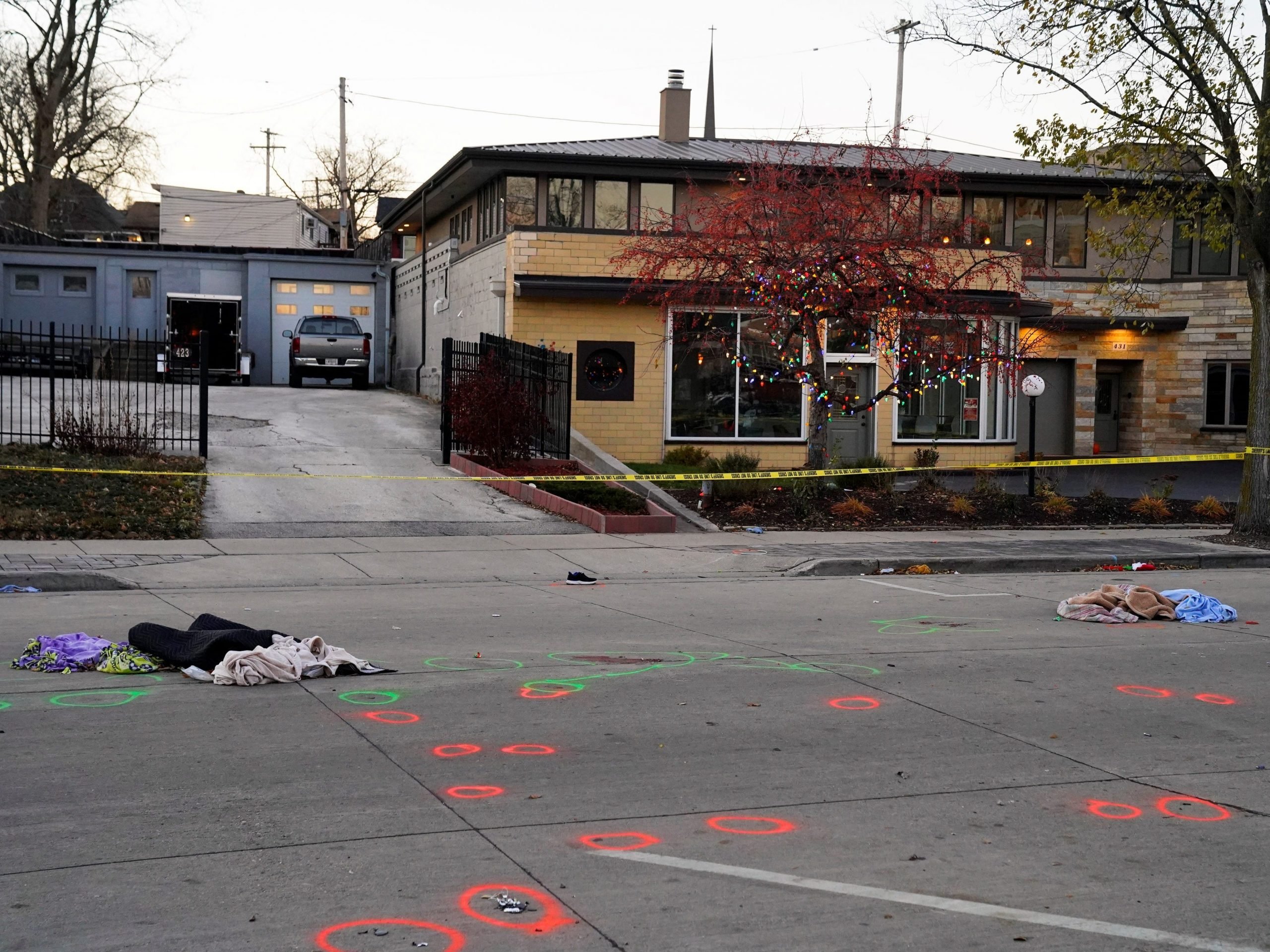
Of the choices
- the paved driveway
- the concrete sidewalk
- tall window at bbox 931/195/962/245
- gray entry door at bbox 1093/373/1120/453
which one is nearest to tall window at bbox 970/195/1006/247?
tall window at bbox 931/195/962/245

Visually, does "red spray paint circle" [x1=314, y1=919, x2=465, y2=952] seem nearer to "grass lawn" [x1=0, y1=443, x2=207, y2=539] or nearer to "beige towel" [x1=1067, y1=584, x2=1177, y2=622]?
"beige towel" [x1=1067, y1=584, x2=1177, y2=622]

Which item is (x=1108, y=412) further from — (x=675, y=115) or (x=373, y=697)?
(x=373, y=697)

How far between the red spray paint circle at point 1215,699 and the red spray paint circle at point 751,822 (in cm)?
388

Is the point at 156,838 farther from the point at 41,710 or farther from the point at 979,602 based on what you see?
the point at 979,602

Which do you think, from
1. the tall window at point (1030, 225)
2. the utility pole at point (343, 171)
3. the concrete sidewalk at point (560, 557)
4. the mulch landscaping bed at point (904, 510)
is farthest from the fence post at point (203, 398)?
the utility pole at point (343, 171)

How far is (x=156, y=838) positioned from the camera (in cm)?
496

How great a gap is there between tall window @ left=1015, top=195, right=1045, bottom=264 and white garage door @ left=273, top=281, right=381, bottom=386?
19240mm

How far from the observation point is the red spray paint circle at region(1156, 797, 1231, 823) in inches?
219

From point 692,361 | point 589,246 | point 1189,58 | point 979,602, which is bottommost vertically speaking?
point 979,602

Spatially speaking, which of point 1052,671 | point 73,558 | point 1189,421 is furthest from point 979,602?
point 1189,421

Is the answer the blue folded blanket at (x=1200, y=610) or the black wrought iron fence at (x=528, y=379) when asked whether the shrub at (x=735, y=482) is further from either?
the blue folded blanket at (x=1200, y=610)

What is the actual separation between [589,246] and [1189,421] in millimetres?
15259

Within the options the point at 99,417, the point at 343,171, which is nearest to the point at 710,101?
the point at 343,171

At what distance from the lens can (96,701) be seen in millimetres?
7160
